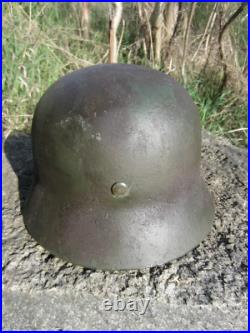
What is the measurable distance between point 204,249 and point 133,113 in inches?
30.5

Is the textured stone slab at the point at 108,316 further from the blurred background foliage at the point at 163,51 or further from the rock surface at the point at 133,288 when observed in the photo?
the blurred background foliage at the point at 163,51

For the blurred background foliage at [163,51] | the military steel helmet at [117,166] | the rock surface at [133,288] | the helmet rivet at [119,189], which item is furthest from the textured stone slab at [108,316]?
the blurred background foliage at [163,51]

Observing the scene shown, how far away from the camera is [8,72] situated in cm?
334

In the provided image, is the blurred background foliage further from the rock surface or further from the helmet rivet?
the helmet rivet

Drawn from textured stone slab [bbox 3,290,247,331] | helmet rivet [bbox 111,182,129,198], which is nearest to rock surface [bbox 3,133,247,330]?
textured stone slab [bbox 3,290,247,331]

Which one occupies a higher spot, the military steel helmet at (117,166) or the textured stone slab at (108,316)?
the military steel helmet at (117,166)

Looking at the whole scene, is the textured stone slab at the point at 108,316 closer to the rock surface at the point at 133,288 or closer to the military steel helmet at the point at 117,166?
the rock surface at the point at 133,288

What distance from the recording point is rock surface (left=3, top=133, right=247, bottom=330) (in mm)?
1488

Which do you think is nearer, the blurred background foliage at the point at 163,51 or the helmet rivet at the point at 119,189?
the helmet rivet at the point at 119,189

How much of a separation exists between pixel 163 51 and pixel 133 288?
9.66ft

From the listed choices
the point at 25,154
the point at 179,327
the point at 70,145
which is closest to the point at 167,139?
the point at 70,145

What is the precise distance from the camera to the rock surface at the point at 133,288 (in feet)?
4.88

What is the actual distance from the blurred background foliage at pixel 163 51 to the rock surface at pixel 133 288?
6.20 feet

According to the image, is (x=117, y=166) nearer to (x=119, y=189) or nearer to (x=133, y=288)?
(x=119, y=189)
